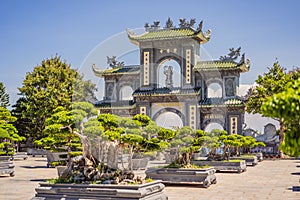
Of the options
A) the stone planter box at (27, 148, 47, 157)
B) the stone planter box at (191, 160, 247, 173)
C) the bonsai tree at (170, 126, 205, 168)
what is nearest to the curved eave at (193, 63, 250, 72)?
the stone planter box at (191, 160, 247, 173)

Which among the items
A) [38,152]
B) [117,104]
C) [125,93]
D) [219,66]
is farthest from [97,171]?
[38,152]

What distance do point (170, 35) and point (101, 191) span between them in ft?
70.0

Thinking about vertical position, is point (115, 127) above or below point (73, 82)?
below

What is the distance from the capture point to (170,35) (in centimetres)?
2889

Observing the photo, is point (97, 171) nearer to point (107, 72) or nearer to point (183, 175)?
point (183, 175)

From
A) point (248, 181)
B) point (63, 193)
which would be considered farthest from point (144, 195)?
point (248, 181)

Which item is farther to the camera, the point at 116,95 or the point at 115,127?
the point at 116,95

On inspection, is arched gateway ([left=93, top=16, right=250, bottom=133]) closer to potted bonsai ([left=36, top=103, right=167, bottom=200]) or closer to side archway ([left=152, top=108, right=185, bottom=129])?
side archway ([left=152, top=108, right=185, bottom=129])

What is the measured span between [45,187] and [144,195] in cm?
245

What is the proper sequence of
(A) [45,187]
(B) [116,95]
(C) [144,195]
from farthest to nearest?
1. (B) [116,95]
2. (A) [45,187]
3. (C) [144,195]

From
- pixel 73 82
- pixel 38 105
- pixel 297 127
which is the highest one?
pixel 73 82

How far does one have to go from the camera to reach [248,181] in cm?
1477

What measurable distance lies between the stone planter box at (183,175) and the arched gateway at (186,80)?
14.7 meters

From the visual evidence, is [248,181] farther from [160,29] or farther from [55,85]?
[55,85]
